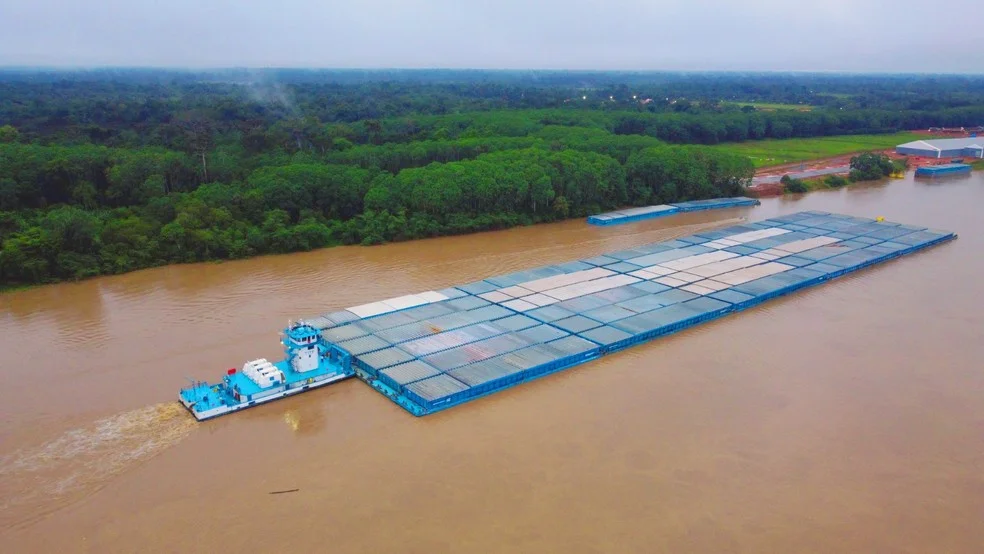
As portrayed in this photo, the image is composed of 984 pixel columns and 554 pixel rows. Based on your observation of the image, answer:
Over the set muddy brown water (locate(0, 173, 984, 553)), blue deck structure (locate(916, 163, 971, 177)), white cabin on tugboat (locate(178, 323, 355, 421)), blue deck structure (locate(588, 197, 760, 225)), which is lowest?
muddy brown water (locate(0, 173, 984, 553))

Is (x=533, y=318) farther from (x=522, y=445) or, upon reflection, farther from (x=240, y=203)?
(x=240, y=203)

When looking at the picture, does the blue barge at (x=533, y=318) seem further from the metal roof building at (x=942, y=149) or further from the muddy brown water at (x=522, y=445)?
the metal roof building at (x=942, y=149)

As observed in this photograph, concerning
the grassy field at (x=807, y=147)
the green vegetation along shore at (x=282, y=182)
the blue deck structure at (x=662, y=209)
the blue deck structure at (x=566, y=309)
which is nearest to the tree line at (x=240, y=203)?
the green vegetation along shore at (x=282, y=182)

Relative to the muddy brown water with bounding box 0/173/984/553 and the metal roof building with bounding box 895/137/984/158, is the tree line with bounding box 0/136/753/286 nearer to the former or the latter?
the muddy brown water with bounding box 0/173/984/553

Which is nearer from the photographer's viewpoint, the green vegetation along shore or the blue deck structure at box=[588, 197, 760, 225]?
the green vegetation along shore

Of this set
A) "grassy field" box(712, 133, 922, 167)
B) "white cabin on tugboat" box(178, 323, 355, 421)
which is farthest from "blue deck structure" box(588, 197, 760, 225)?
"white cabin on tugboat" box(178, 323, 355, 421)

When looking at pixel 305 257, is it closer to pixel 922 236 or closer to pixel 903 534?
pixel 903 534

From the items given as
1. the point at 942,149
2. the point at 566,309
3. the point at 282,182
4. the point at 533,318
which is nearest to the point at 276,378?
the point at 533,318
